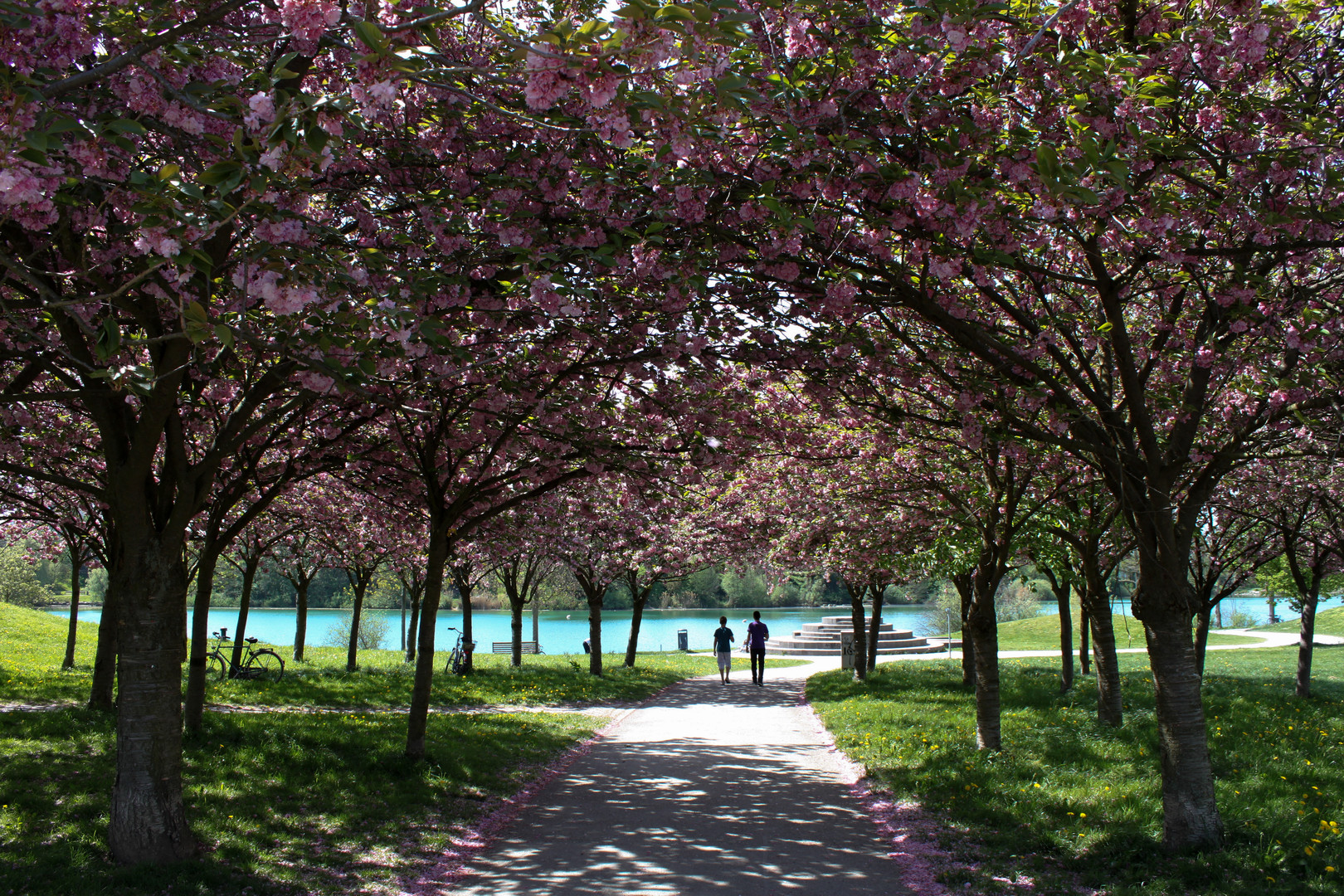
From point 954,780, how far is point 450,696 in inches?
392

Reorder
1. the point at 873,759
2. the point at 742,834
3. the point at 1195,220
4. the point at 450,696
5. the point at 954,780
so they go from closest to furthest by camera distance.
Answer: the point at 1195,220 < the point at 742,834 < the point at 954,780 < the point at 873,759 < the point at 450,696

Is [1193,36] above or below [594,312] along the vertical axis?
above

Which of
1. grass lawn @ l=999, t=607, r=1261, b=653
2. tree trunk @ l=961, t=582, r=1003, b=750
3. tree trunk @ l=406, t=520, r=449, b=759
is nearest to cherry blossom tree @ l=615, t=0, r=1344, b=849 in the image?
tree trunk @ l=961, t=582, r=1003, b=750

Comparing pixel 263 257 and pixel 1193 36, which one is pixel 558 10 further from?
pixel 1193 36

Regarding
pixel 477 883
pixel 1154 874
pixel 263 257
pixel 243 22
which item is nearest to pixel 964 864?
pixel 1154 874

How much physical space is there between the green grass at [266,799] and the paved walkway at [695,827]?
0.72 metres

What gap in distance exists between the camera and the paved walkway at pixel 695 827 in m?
5.54

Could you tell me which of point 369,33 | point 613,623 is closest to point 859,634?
point 369,33

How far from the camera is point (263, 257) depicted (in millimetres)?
3656

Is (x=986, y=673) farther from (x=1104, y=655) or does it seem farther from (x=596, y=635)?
(x=596, y=635)

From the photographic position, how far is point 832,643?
3325cm

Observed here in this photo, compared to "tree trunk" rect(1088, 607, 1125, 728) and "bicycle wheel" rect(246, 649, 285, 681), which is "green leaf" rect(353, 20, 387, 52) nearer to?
"tree trunk" rect(1088, 607, 1125, 728)

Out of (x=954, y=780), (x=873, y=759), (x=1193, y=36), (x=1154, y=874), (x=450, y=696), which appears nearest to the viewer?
(x=1193, y=36)

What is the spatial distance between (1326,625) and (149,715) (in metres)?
58.7
